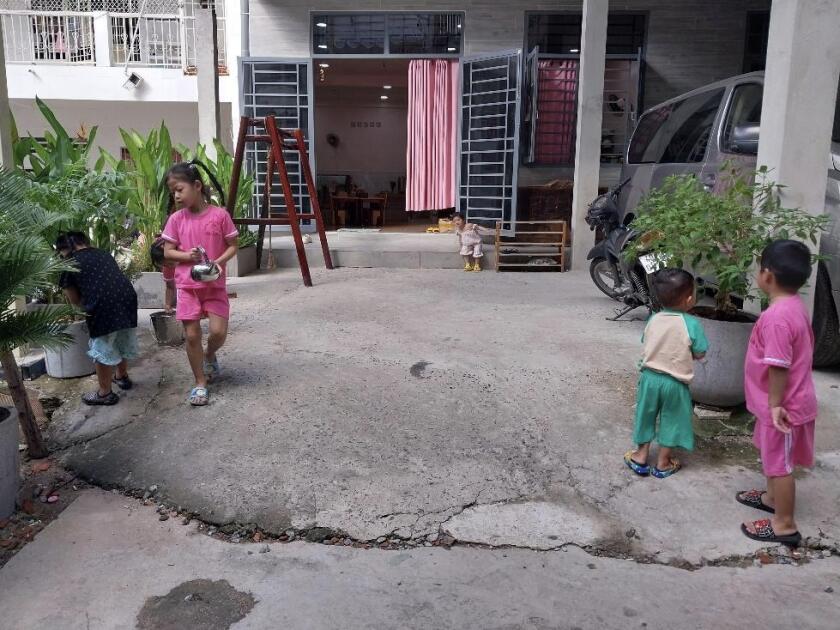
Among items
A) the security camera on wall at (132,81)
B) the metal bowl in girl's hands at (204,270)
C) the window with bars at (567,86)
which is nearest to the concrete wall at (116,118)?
the security camera on wall at (132,81)

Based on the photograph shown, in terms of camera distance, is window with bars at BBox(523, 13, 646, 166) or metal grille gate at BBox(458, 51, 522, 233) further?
window with bars at BBox(523, 13, 646, 166)

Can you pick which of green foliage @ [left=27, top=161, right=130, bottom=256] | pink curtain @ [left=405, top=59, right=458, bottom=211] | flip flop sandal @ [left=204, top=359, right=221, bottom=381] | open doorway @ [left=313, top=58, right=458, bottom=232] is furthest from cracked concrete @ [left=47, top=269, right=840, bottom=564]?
open doorway @ [left=313, top=58, right=458, bottom=232]

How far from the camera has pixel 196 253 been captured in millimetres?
4047

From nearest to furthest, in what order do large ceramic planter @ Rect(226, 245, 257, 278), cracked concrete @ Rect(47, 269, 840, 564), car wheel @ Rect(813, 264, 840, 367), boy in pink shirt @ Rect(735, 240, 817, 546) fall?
boy in pink shirt @ Rect(735, 240, 817, 546), cracked concrete @ Rect(47, 269, 840, 564), car wheel @ Rect(813, 264, 840, 367), large ceramic planter @ Rect(226, 245, 257, 278)

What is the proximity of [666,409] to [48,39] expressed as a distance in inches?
611

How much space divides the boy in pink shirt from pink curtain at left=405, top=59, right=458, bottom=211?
9111 mm

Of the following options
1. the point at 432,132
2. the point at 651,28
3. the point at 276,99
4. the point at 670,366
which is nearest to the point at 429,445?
the point at 670,366

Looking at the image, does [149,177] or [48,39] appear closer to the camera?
[149,177]

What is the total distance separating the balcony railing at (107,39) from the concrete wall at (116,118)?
1.01m

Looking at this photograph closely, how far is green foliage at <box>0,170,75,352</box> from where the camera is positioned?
3154 mm

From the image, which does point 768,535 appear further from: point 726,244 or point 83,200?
point 83,200

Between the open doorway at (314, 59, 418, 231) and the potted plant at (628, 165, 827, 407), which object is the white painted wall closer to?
the open doorway at (314, 59, 418, 231)

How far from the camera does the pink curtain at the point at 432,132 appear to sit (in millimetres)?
11508

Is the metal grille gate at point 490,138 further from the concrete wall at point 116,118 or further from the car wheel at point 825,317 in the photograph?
the concrete wall at point 116,118
